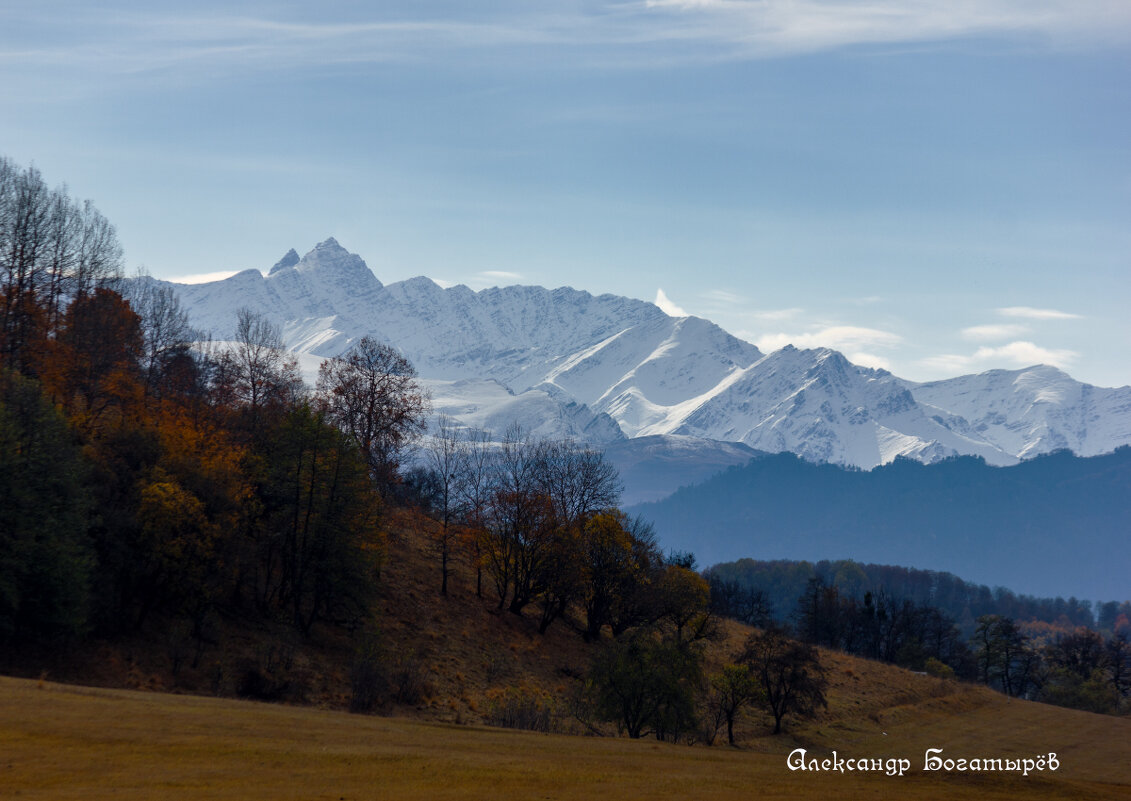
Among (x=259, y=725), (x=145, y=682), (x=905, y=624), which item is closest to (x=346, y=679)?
(x=145, y=682)

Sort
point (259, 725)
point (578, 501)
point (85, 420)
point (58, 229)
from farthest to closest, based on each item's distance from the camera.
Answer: point (578, 501)
point (58, 229)
point (85, 420)
point (259, 725)

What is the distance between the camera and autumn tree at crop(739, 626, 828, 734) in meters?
51.9

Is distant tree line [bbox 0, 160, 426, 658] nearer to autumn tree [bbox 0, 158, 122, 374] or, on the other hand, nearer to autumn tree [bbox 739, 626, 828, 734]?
autumn tree [bbox 0, 158, 122, 374]

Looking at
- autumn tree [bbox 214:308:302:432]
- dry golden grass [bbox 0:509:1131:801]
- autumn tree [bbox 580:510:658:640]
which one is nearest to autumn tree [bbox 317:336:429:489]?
autumn tree [bbox 214:308:302:432]

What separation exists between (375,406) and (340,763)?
1666 inches

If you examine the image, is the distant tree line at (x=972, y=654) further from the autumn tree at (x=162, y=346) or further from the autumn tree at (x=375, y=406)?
the autumn tree at (x=162, y=346)

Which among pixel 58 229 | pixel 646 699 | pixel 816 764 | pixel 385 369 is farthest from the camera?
pixel 385 369

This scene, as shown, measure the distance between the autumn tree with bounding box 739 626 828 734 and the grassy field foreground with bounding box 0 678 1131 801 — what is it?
20839 millimetres

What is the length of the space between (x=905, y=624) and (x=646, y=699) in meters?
84.7

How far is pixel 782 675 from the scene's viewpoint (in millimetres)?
52125

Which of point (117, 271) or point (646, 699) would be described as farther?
point (117, 271)

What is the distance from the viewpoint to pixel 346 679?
42.9 meters

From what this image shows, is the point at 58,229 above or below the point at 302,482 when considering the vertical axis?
above

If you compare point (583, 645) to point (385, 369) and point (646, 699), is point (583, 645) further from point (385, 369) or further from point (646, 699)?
point (385, 369)
